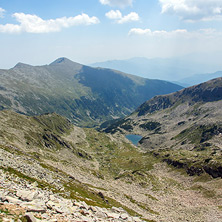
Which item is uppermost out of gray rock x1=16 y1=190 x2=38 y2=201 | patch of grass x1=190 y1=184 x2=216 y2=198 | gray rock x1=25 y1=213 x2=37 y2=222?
gray rock x1=25 y1=213 x2=37 y2=222

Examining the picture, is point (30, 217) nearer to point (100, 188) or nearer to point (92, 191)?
point (92, 191)

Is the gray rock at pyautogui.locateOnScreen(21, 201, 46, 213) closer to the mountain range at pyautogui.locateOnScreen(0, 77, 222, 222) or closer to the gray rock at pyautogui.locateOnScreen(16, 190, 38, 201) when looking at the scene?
the mountain range at pyautogui.locateOnScreen(0, 77, 222, 222)

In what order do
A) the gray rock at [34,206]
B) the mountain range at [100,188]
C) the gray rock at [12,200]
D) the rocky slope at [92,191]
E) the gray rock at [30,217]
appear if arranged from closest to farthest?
the gray rock at [30,217], the gray rock at [34,206], the gray rock at [12,200], the rocky slope at [92,191], the mountain range at [100,188]

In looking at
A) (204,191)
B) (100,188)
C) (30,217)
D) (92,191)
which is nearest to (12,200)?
(30,217)

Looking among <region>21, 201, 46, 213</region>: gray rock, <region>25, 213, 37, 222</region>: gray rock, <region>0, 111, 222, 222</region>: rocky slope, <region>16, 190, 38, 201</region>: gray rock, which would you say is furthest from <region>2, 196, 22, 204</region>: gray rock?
<region>25, 213, 37, 222</region>: gray rock

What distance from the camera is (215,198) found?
274 ft

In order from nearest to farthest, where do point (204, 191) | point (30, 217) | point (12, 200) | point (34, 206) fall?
point (30, 217)
point (34, 206)
point (12, 200)
point (204, 191)

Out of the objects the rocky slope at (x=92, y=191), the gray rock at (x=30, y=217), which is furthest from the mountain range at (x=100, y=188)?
the gray rock at (x=30, y=217)

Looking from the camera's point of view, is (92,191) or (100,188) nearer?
(92,191)

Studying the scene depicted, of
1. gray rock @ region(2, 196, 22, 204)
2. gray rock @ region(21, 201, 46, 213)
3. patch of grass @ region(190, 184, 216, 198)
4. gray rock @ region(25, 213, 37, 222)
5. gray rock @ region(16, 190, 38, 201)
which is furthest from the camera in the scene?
patch of grass @ region(190, 184, 216, 198)

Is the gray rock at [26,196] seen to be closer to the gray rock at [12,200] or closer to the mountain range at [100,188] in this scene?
the mountain range at [100,188]

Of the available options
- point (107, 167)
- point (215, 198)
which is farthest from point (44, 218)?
point (107, 167)

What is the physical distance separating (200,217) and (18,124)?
163 metres

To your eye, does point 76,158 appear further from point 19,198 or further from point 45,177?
point 19,198
